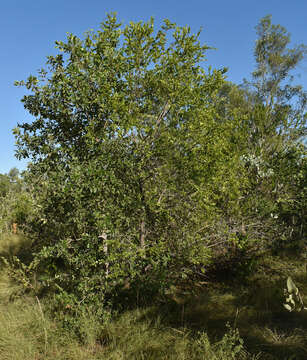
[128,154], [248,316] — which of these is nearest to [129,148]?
[128,154]

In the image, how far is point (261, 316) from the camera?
17.3 feet

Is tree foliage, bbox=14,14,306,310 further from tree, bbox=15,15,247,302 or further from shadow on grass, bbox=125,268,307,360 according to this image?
shadow on grass, bbox=125,268,307,360

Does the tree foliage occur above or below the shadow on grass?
above

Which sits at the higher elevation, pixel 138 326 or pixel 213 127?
pixel 213 127

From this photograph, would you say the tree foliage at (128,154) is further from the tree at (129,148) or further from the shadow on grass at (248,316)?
the shadow on grass at (248,316)

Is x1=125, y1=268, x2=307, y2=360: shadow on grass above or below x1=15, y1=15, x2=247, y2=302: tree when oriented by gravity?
below

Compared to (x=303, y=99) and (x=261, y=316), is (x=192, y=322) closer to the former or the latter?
(x=261, y=316)

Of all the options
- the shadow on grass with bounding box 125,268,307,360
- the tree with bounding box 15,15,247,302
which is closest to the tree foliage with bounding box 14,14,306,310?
the tree with bounding box 15,15,247,302

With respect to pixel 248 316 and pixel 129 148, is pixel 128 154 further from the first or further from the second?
pixel 248 316

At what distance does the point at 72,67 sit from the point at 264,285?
6207 mm

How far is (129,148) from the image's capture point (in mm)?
4727

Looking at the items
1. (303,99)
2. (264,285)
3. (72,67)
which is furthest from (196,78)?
(303,99)

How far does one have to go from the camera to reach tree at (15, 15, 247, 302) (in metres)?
4.58

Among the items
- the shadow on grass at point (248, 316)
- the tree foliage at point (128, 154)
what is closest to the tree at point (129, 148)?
the tree foliage at point (128, 154)
